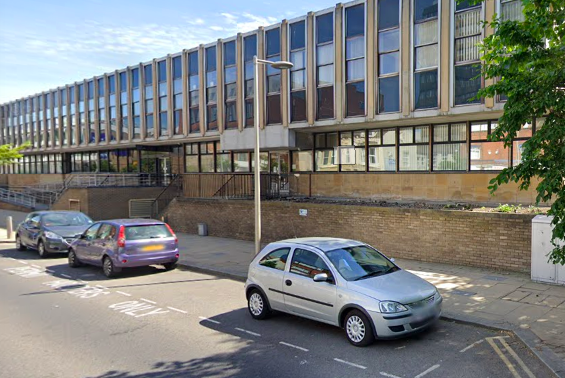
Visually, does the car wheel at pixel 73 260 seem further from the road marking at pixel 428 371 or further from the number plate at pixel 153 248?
the road marking at pixel 428 371

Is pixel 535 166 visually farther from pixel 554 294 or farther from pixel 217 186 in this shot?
pixel 217 186

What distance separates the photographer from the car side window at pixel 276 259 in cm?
781

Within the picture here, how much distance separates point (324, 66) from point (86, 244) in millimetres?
11008

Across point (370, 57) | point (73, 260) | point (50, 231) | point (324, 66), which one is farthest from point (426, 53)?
point (50, 231)

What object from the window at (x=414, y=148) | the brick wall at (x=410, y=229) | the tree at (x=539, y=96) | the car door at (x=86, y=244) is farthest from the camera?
the window at (x=414, y=148)

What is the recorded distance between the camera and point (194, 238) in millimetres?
18219

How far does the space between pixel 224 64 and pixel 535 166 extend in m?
18.5

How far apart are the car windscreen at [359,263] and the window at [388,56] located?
31.7 ft

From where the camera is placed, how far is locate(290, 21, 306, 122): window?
62.1ft

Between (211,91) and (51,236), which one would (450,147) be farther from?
(51,236)

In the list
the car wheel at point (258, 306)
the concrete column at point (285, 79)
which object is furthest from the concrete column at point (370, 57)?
the car wheel at point (258, 306)

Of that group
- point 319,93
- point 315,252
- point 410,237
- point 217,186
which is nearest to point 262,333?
point 315,252

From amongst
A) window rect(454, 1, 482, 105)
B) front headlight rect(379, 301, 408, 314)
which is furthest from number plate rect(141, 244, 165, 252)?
window rect(454, 1, 482, 105)

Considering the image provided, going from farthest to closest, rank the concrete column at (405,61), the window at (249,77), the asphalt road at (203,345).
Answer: the window at (249,77) < the concrete column at (405,61) < the asphalt road at (203,345)
